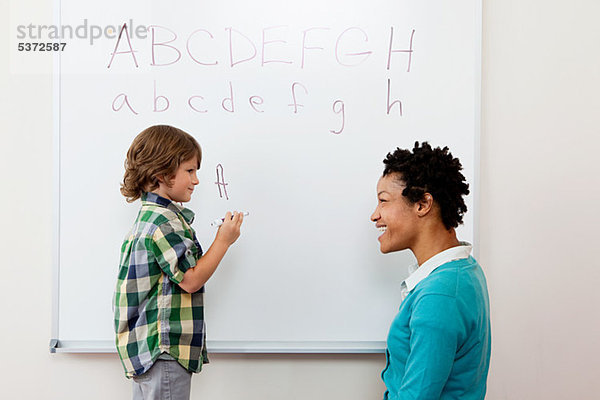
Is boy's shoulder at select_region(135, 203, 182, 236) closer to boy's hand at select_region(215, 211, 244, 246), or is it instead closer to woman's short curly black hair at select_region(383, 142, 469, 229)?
boy's hand at select_region(215, 211, 244, 246)

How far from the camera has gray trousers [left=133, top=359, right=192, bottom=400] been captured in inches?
44.8

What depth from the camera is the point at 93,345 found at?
1.41 metres

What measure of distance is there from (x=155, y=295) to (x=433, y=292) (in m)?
0.65

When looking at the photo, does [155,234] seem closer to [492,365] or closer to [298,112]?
[298,112]

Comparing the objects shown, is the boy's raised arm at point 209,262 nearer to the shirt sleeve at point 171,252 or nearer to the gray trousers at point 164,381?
the shirt sleeve at point 171,252

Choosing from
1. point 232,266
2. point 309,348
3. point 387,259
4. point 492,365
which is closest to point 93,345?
point 232,266

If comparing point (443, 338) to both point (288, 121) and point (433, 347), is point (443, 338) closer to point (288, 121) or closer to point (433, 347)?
point (433, 347)

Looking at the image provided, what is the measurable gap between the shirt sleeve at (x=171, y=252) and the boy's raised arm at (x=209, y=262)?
0.02 meters

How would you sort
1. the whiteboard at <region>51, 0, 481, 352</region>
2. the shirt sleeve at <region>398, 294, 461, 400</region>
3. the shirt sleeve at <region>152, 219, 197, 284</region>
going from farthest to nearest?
the whiteboard at <region>51, 0, 481, 352</region>
the shirt sleeve at <region>152, 219, 197, 284</region>
the shirt sleeve at <region>398, 294, 461, 400</region>

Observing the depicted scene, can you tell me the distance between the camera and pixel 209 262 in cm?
115

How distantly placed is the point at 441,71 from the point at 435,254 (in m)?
0.62

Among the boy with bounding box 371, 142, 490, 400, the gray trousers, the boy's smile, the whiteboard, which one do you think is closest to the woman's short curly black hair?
the boy with bounding box 371, 142, 490, 400

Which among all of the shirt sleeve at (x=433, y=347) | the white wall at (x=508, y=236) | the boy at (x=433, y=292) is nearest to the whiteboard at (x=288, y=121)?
the white wall at (x=508, y=236)

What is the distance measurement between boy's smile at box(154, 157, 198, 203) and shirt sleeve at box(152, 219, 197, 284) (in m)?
0.09
